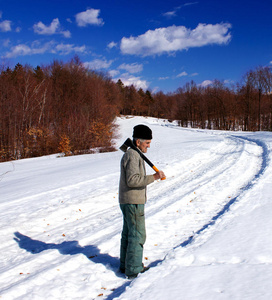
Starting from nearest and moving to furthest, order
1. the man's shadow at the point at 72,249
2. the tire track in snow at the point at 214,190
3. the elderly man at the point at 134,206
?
the elderly man at the point at 134,206, the man's shadow at the point at 72,249, the tire track in snow at the point at 214,190

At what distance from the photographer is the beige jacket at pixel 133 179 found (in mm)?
3170

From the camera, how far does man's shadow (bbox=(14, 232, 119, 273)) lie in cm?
381

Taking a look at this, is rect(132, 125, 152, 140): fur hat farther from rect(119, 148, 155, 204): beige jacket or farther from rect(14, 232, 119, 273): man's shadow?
rect(14, 232, 119, 273): man's shadow

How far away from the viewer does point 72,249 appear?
424 centimetres

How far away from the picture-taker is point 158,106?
378 feet

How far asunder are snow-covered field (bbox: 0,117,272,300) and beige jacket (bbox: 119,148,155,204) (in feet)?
3.25

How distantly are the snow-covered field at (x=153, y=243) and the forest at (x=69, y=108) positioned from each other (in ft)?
57.3

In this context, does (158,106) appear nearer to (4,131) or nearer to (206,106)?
(206,106)

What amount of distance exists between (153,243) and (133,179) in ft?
5.65

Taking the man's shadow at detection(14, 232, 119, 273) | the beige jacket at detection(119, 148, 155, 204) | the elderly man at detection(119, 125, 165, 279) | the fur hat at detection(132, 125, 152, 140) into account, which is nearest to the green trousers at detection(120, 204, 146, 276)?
the elderly man at detection(119, 125, 165, 279)

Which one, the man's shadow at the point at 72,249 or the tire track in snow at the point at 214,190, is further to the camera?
the tire track in snow at the point at 214,190

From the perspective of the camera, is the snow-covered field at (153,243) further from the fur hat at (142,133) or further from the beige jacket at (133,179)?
the fur hat at (142,133)

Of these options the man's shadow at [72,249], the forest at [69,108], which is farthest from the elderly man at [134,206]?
the forest at [69,108]

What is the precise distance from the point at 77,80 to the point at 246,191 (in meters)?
38.4
